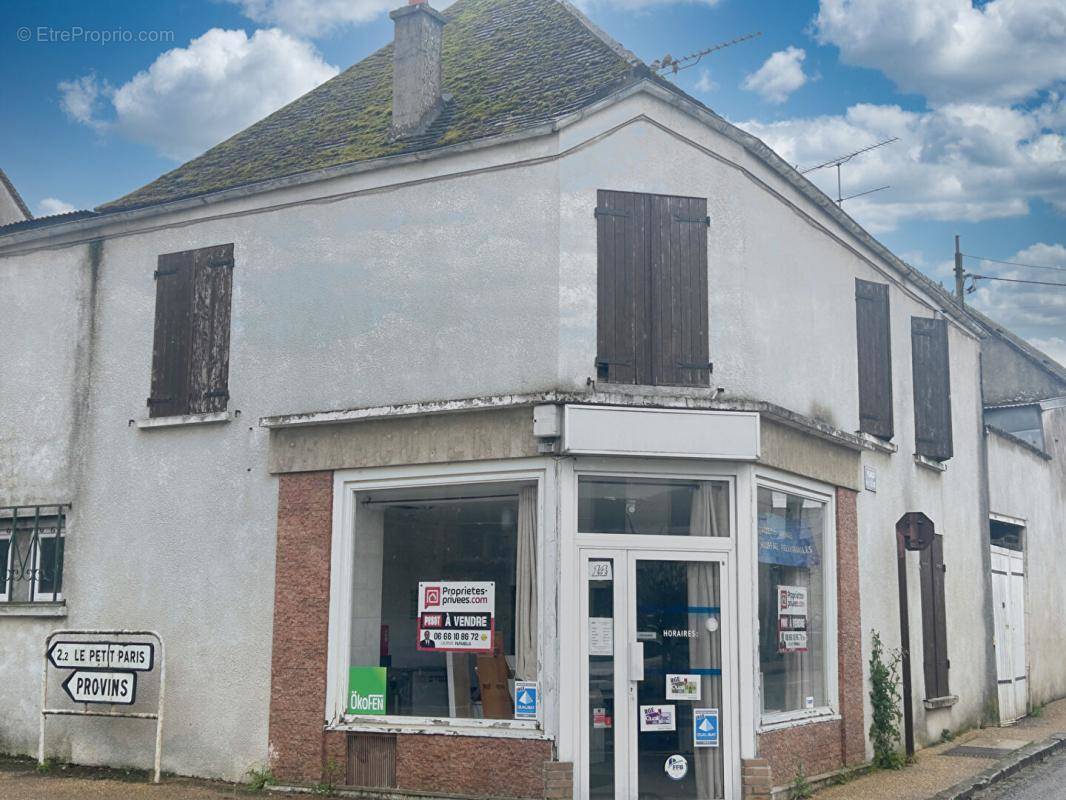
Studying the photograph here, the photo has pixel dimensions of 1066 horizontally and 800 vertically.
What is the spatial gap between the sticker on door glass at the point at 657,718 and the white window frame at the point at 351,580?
855 millimetres

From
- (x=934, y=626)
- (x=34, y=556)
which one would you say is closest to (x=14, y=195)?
(x=34, y=556)

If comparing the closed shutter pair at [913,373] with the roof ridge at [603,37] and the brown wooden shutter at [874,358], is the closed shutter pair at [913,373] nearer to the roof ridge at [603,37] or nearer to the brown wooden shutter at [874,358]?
the brown wooden shutter at [874,358]

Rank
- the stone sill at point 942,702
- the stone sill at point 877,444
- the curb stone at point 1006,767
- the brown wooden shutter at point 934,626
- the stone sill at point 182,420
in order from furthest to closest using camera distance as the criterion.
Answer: the brown wooden shutter at point 934,626, the stone sill at point 942,702, the stone sill at point 877,444, the stone sill at point 182,420, the curb stone at point 1006,767

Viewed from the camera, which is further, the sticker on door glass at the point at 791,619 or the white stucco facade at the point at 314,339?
the sticker on door glass at the point at 791,619

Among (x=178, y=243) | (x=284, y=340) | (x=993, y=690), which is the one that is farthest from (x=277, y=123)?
(x=993, y=690)

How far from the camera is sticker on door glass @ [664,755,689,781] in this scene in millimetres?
10258

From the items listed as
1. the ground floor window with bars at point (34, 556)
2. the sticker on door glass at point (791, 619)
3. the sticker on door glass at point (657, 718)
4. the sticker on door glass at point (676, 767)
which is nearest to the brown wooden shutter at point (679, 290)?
the sticker on door glass at point (791, 619)

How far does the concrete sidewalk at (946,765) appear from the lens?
11.3 meters

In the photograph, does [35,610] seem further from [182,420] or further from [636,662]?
[636,662]

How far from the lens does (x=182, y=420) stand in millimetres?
12359

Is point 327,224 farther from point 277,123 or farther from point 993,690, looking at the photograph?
point 993,690

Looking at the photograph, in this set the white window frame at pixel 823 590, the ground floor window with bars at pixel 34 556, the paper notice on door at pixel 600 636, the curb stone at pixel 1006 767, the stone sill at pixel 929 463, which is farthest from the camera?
the stone sill at pixel 929 463

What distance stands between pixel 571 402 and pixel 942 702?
778 centimetres

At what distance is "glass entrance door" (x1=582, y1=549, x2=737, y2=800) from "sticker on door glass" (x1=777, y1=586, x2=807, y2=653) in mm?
1317
